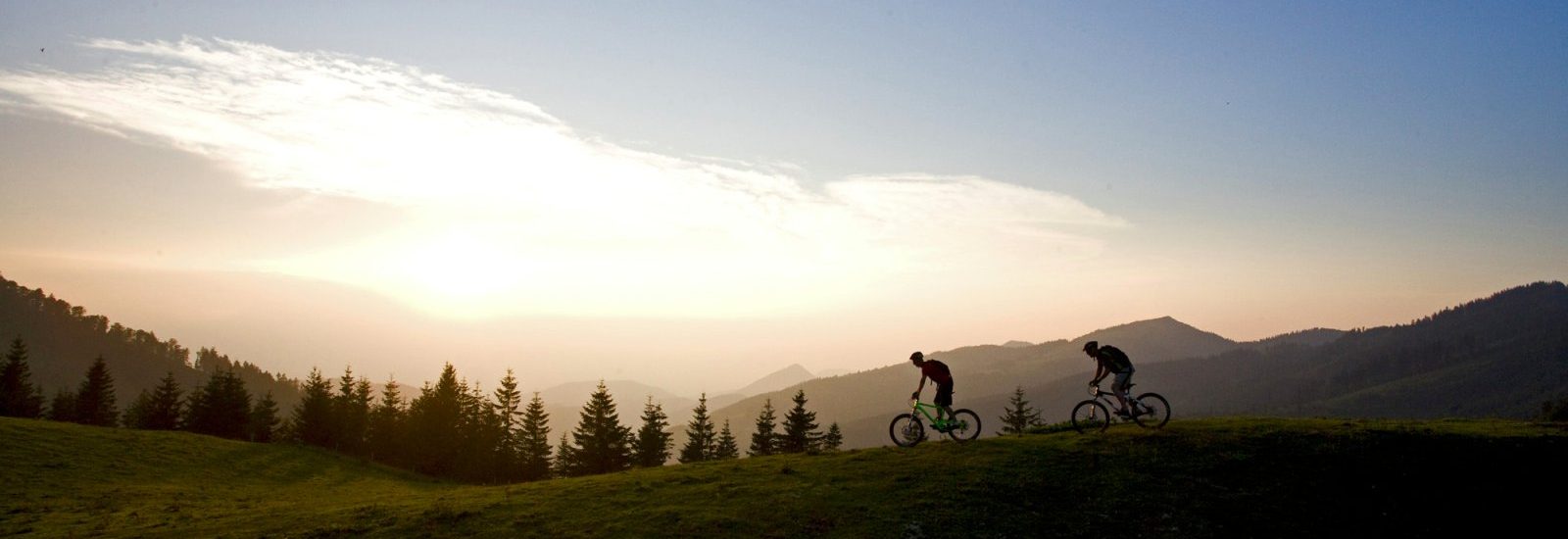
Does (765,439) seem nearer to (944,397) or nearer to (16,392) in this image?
(944,397)

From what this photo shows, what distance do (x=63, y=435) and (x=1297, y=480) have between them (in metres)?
64.3

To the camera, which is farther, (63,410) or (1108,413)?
(63,410)

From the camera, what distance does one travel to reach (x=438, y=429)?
7950 centimetres

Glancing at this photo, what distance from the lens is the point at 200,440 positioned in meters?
53.7

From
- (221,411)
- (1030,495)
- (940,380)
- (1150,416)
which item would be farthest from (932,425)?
(221,411)

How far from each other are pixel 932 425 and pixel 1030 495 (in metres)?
6.61

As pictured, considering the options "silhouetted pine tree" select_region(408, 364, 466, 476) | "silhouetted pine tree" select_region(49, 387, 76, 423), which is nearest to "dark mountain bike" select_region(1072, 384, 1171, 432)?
"silhouetted pine tree" select_region(408, 364, 466, 476)

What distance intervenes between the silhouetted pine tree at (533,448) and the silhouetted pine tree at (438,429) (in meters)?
6.47

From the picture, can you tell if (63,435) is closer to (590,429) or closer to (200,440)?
(200,440)

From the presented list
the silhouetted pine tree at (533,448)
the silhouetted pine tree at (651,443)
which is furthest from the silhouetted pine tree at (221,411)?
the silhouetted pine tree at (651,443)

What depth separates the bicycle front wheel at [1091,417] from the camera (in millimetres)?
26875

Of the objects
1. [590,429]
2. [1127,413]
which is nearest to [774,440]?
[590,429]

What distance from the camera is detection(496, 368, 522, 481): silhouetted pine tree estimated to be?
81.8 meters

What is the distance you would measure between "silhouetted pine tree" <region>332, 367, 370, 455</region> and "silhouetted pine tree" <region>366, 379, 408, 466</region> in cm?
108
